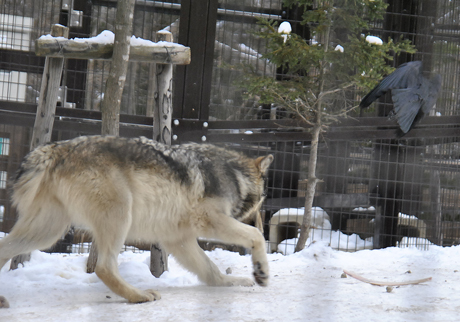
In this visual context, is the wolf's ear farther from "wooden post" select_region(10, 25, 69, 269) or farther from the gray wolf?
"wooden post" select_region(10, 25, 69, 269)

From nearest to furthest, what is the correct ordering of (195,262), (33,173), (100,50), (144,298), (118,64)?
(144,298) < (33,173) < (195,262) < (118,64) < (100,50)

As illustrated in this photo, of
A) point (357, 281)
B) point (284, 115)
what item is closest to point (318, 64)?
point (284, 115)

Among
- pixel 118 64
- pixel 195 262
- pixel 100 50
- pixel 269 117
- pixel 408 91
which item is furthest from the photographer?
pixel 269 117

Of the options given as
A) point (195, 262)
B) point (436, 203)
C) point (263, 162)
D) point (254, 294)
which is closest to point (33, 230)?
point (195, 262)

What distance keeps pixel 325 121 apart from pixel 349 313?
3.33 meters

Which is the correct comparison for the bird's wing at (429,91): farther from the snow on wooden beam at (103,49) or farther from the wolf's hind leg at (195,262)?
the wolf's hind leg at (195,262)

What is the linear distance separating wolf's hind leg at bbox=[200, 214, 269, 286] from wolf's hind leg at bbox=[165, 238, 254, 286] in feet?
1.07

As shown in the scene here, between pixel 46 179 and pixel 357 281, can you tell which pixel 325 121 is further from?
pixel 46 179

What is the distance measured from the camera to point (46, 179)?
9.50 ft

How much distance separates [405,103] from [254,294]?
252 cm

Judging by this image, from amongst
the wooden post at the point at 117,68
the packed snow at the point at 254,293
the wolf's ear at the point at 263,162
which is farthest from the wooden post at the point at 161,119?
the wolf's ear at the point at 263,162

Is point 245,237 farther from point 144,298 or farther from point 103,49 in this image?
point 103,49

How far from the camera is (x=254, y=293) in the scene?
3.04m

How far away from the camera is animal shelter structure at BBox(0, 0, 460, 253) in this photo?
5223mm
